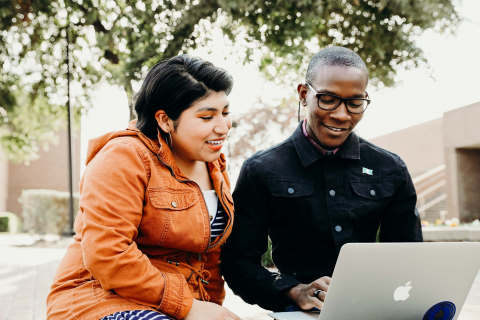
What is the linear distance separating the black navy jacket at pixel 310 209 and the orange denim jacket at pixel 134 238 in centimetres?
28

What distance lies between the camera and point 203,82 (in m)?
2.17

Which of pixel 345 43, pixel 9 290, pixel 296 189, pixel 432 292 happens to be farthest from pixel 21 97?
pixel 432 292

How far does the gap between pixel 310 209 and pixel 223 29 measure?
6.29 m

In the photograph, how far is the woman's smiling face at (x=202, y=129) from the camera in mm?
2146

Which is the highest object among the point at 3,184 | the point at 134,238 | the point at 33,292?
the point at 134,238

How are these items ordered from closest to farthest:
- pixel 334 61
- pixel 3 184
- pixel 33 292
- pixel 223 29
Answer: pixel 334 61
pixel 33 292
pixel 223 29
pixel 3 184

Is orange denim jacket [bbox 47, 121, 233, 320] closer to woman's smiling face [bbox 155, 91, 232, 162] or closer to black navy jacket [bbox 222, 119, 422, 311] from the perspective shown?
woman's smiling face [bbox 155, 91, 232, 162]

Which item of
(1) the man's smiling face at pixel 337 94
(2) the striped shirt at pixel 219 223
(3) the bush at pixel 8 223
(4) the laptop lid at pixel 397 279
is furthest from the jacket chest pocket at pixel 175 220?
(3) the bush at pixel 8 223

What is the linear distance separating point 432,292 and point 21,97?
1069 cm

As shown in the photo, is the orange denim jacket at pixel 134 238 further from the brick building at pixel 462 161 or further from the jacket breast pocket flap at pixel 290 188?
the brick building at pixel 462 161

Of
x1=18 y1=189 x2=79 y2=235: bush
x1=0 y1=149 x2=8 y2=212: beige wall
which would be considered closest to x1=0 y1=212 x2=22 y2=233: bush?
x1=0 y1=149 x2=8 y2=212: beige wall

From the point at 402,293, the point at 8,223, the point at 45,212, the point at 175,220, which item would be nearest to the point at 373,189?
the point at 402,293

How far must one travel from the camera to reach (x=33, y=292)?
6234mm

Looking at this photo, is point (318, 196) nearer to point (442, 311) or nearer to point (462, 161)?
point (442, 311)
